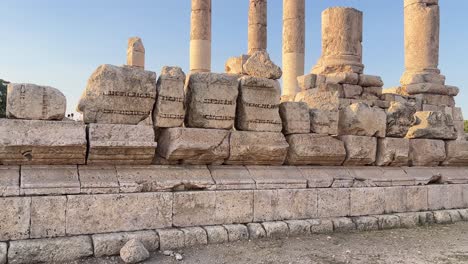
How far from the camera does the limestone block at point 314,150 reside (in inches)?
239

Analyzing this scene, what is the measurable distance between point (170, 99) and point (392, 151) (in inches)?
150

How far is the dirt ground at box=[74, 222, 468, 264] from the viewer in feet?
15.1

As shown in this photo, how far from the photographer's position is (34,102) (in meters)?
4.59

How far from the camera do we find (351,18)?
13.7 metres

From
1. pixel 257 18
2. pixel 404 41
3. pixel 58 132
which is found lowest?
pixel 58 132

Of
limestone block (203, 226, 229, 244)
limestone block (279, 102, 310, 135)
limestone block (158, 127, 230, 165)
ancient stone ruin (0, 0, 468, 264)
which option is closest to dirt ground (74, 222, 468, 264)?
limestone block (203, 226, 229, 244)

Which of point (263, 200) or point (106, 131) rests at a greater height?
point (106, 131)

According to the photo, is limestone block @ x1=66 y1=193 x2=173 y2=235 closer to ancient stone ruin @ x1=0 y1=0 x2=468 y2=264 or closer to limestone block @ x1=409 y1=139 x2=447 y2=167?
ancient stone ruin @ x1=0 y1=0 x2=468 y2=264

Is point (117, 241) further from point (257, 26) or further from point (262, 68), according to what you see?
point (257, 26)

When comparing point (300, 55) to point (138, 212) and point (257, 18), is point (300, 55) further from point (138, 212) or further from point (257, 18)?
point (138, 212)

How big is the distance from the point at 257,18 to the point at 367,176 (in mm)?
15217

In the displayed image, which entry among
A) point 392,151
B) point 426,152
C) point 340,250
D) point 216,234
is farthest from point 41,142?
point 426,152

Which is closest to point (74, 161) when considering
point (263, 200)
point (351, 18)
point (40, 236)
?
point (40, 236)

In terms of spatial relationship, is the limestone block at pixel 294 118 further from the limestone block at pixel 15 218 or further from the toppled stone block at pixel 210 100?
the limestone block at pixel 15 218
